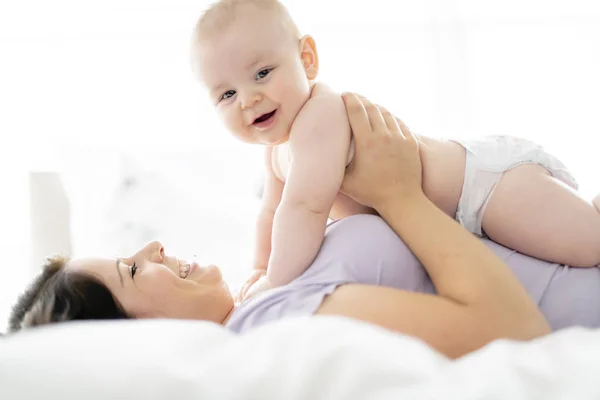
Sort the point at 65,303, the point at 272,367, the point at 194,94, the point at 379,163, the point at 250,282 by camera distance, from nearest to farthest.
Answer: the point at 272,367
the point at 65,303
the point at 379,163
the point at 250,282
the point at 194,94

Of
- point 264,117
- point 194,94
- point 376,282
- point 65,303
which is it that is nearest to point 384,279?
point 376,282

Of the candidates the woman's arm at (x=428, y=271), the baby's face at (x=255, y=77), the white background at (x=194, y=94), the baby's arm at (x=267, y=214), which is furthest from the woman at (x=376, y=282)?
the white background at (x=194, y=94)

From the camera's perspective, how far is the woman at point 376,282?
33.8 inches

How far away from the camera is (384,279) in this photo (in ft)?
3.27

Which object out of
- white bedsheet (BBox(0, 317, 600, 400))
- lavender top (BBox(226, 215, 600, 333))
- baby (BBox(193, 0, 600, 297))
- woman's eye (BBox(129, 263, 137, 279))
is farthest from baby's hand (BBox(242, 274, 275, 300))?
white bedsheet (BBox(0, 317, 600, 400))

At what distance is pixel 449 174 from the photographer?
110 cm

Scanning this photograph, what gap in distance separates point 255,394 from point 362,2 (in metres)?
1.87

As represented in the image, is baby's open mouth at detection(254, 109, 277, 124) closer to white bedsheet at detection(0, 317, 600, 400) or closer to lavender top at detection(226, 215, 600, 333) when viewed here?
lavender top at detection(226, 215, 600, 333)

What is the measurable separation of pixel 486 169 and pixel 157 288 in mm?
595

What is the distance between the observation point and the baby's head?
42.4 inches

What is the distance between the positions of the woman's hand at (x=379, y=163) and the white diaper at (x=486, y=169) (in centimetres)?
9

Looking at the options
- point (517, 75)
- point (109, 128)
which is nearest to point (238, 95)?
point (109, 128)

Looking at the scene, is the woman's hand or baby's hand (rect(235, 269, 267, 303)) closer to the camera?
the woman's hand

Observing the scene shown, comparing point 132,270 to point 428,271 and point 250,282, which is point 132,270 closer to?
point 250,282
